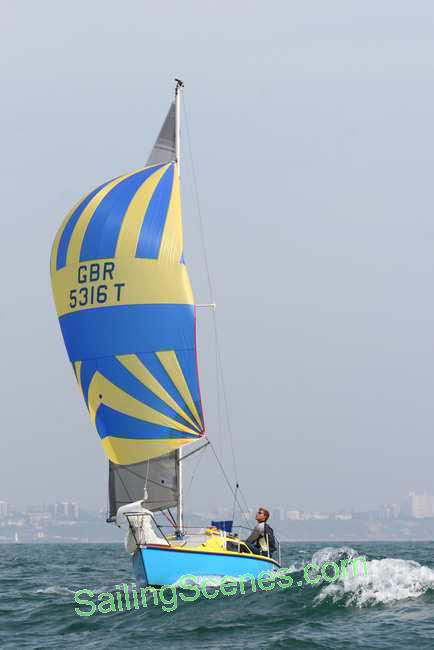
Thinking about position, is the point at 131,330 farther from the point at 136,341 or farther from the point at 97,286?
the point at 97,286

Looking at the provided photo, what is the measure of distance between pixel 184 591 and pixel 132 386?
181 inches

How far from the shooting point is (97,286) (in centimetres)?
2283

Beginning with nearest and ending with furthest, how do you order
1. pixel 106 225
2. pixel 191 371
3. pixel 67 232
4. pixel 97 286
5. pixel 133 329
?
pixel 133 329 < pixel 97 286 < pixel 191 371 < pixel 106 225 < pixel 67 232

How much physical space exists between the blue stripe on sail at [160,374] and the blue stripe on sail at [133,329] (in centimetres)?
17

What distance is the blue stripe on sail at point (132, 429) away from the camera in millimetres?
22594

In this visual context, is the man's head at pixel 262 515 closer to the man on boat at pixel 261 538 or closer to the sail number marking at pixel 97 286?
the man on boat at pixel 261 538

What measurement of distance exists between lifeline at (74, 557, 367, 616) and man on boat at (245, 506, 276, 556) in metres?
0.52

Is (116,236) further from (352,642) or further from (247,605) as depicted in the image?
(352,642)

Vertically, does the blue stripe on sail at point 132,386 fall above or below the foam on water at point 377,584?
above

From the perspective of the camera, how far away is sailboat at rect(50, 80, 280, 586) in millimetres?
22609

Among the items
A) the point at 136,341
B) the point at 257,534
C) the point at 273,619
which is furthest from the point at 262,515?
the point at 273,619

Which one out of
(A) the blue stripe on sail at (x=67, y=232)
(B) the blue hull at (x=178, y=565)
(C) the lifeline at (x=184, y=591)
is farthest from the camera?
(A) the blue stripe on sail at (x=67, y=232)

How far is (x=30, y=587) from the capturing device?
25.8 meters

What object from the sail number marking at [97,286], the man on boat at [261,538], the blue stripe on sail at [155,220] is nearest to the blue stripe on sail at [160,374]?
the sail number marking at [97,286]
